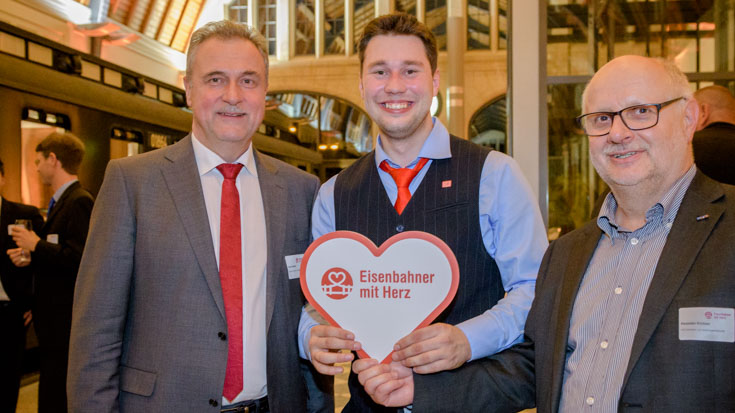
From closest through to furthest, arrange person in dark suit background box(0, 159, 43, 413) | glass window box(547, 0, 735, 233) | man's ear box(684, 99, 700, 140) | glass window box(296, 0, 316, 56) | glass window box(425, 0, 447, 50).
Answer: man's ear box(684, 99, 700, 140) < person in dark suit background box(0, 159, 43, 413) < glass window box(547, 0, 735, 233) < glass window box(425, 0, 447, 50) < glass window box(296, 0, 316, 56)

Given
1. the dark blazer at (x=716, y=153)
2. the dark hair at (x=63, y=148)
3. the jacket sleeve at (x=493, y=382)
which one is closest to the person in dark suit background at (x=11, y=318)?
the dark hair at (x=63, y=148)

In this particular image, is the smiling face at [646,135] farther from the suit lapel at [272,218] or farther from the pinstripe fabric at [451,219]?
the suit lapel at [272,218]

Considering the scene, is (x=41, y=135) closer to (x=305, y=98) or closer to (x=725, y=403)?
(x=725, y=403)

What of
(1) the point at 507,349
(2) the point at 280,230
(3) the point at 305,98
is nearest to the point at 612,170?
(1) the point at 507,349

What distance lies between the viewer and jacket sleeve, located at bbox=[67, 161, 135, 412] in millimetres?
1543

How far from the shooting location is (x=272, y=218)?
175cm

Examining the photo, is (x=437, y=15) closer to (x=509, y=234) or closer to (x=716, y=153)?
(x=716, y=153)

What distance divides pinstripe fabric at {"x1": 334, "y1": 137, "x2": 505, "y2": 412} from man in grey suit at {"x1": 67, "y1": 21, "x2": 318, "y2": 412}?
0.26 m

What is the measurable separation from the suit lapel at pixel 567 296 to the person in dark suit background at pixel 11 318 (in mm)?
3453

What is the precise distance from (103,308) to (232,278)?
1.14ft

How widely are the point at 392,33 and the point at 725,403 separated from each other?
3.80 feet

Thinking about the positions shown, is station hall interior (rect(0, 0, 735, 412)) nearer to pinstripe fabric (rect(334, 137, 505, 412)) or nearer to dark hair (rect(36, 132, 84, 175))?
dark hair (rect(36, 132, 84, 175))

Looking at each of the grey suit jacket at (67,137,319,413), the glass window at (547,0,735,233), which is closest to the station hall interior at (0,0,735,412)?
the glass window at (547,0,735,233)

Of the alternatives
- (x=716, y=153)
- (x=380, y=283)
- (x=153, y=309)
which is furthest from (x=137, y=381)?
(x=716, y=153)
